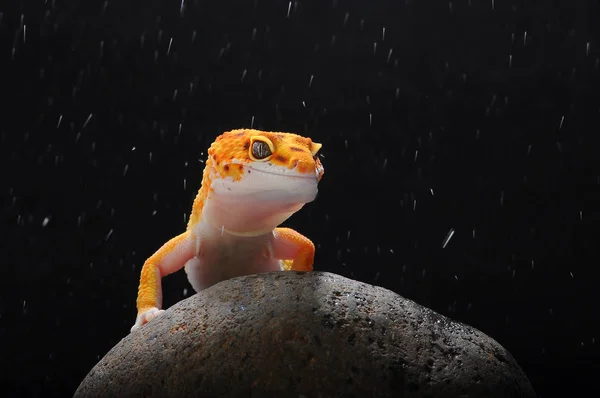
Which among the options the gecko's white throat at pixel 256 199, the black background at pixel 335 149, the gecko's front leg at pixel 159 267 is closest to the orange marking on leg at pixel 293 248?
the gecko's white throat at pixel 256 199

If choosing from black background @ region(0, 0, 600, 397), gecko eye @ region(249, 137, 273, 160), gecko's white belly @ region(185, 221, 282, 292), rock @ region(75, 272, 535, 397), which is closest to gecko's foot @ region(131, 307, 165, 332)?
rock @ region(75, 272, 535, 397)

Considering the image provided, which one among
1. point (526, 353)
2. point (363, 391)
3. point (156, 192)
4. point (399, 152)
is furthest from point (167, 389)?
point (526, 353)

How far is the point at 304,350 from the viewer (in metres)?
1.99

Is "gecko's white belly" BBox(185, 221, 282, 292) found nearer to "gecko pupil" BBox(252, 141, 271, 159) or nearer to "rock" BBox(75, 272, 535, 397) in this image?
"rock" BBox(75, 272, 535, 397)

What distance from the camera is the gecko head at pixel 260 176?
82.8 inches

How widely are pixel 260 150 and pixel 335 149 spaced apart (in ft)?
10.9

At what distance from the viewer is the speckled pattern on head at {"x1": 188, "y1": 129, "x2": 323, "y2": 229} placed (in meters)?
2.10

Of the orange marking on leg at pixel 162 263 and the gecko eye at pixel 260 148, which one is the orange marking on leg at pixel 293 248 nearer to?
the orange marking on leg at pixel 162 263

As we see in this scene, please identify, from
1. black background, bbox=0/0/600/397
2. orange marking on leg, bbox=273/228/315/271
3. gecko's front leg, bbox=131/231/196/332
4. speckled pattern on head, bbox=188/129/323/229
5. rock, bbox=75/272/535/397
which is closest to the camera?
rock, bbox=75/272/535/397

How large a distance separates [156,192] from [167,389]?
346cm

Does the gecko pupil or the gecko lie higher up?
the gecko pupil

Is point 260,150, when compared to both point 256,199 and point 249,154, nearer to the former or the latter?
point 249,154

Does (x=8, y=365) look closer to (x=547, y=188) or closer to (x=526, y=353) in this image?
(x=526, y=353)

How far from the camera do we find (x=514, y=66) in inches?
228
